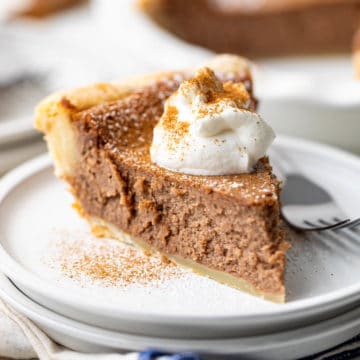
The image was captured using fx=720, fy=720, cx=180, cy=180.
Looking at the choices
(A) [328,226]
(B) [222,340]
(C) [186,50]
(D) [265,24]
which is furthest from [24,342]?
(D) [265,24]

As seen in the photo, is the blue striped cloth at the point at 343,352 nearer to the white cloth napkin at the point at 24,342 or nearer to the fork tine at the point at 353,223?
the fork tine at the point at 353,223

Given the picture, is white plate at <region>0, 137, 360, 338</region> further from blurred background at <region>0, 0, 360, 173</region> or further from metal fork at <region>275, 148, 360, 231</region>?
blurred background at <region>0, 0, 360, 173</region>

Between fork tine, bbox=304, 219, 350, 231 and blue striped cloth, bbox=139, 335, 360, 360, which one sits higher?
fork tine, bbox=304, 219, 350, 231

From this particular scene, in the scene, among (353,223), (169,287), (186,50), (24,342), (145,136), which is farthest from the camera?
(186,50)

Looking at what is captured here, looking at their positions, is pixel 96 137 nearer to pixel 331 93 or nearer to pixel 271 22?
pixel 331 93

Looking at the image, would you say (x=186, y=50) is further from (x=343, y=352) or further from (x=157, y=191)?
(x=343, y=352)

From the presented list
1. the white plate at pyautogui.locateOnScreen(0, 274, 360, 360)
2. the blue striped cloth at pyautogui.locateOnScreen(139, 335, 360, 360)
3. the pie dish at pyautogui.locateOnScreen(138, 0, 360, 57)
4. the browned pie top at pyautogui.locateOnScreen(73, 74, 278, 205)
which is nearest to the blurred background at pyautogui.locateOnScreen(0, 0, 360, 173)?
the pie dish at pyautogui.locateOnScreen(138, 0, 360, 57)
